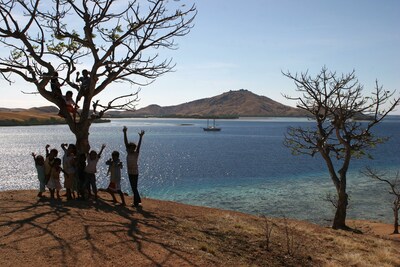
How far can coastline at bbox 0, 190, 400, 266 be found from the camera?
7.79 meters

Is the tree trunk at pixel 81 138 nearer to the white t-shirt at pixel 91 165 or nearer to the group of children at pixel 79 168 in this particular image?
the group of children at pixel 79 168

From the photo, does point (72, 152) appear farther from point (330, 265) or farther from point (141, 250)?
point (330, 265)

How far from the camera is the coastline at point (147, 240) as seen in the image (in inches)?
307

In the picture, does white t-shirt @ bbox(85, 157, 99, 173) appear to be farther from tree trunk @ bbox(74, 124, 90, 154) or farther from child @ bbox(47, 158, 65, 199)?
tree trunk @ bbox(74, 124, 90, 154)

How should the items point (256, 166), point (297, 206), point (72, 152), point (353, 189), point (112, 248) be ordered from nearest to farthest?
1. point (112, 248)
2. point (72, 152)
3. point (297, 206)
4. point (353, 189)
5. point (256, 166)

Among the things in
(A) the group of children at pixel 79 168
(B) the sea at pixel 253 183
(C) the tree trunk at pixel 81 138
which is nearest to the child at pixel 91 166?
(A) the group of children at pixel 79 168

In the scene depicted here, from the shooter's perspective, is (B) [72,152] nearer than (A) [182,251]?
No

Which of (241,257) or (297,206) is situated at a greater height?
(241,257)

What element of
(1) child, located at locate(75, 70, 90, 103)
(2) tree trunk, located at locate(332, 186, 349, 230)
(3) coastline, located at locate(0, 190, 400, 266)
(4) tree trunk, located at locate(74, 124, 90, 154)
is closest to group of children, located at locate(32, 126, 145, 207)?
(4) tree trunk, located at locate(74, 124, 90, 154)

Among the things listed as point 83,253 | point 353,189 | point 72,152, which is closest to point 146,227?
point 83,253

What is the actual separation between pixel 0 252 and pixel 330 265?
24.6 ft

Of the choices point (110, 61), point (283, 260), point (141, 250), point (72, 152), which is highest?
point (110, 61)

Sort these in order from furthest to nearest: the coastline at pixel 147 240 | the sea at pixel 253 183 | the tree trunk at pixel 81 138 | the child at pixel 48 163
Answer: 1. the sea at pixel 253 183
2. the tree trunk at pixel 81 138
3. the child at pixel 48 163
4. the coastline at pixel 147 240

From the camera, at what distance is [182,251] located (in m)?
8.55
